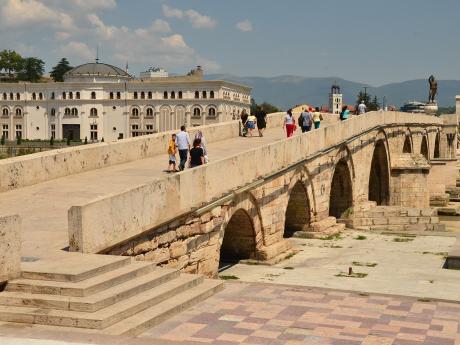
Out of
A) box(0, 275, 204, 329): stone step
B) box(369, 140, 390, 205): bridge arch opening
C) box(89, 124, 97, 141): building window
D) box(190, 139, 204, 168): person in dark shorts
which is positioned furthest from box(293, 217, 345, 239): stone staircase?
box(89, 124, 97, 141): building window

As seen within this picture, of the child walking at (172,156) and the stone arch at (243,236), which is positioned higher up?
the child walking at (172,156)

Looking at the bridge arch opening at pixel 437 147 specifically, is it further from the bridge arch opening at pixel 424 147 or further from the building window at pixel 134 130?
the building window at pixel 134 130

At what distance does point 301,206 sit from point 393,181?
13.6 m

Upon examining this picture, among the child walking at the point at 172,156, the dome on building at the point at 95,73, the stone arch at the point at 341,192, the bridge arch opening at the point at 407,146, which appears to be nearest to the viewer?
the child walking at the point at 172,156

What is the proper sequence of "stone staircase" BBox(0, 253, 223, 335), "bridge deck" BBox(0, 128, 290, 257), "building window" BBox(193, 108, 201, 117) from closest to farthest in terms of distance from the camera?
"stone staircase" BBox(0, 253, 223, 335)
"bridge deck" BBox(0, 128, 290, 257)
"building window" BBox(193, 108, 201, 117)

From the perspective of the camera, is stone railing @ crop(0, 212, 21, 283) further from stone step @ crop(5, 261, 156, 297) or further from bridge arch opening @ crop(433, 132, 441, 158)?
bridge arch opening @ crop(433, 132, 441, 158)

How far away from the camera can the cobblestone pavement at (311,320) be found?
21.8 ft

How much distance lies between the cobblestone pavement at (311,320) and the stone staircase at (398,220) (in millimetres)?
15114

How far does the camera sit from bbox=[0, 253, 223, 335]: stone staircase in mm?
6340

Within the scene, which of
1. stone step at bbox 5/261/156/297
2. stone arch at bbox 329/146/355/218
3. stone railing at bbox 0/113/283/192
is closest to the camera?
stone step at bbox 5/261/156/297

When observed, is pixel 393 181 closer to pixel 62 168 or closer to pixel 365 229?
pixel 365 229

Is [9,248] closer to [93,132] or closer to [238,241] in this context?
[238,241]

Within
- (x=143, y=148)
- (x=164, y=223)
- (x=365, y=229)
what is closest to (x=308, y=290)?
(x=164, y=223)

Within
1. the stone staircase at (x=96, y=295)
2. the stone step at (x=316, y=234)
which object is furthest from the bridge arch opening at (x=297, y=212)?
the stone staircase at (x=96, y=295)
